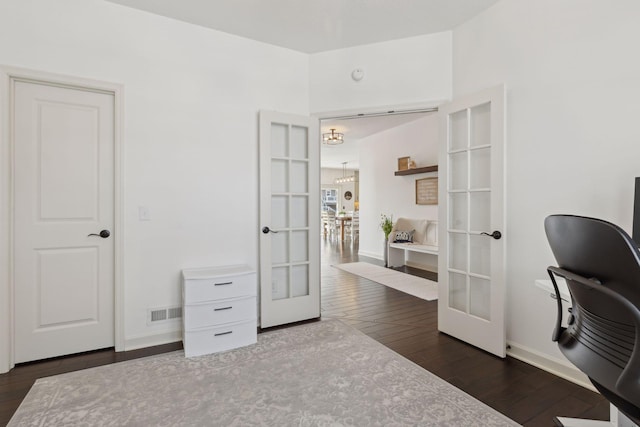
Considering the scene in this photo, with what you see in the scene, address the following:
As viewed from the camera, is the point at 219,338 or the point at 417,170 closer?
the point at 219,338

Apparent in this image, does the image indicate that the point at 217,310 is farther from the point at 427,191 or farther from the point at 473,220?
the point at 427,191

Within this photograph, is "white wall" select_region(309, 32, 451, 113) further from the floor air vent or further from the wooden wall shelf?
the wooden wall shelf

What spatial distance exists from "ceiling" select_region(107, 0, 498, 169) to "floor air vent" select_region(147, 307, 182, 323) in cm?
258

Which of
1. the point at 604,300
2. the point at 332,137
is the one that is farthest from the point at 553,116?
the point at 332,137

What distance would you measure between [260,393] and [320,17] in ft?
9.82

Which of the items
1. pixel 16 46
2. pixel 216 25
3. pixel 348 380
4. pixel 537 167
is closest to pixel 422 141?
pixel 537 167

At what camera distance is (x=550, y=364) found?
89.7 inches

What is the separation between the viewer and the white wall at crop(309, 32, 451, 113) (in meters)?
3.05

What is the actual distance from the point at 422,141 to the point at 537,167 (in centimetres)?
389

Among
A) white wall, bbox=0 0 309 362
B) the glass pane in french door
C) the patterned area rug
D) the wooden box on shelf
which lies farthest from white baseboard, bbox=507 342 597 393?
the wooden box on shelf

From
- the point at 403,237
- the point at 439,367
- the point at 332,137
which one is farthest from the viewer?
the point at 332,137

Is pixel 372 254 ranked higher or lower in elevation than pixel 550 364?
higher

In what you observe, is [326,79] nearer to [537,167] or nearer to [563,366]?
[537,167]

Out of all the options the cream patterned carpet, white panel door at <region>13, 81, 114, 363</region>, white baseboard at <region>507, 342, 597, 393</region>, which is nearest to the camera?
white baseboard at <region>507, 342, 597, 393</region>
